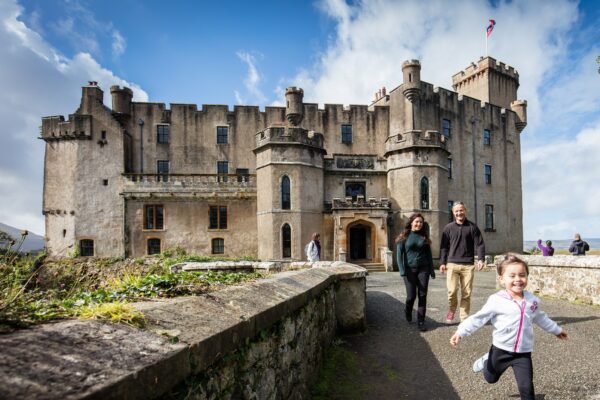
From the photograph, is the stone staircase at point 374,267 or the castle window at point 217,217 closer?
the stone staircase at point 374,267

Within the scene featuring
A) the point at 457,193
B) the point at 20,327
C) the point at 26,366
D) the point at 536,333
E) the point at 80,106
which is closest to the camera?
the point at 26,366

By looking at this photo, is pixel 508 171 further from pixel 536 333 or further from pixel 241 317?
pixel 241 317

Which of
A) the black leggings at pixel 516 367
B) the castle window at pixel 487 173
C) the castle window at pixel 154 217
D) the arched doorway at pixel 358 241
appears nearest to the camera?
the black leggings at pixel 516 367

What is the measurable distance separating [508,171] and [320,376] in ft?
112

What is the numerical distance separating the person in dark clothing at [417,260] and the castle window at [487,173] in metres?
28.1

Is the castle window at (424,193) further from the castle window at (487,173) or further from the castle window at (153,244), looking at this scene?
the castle window at (153,244)

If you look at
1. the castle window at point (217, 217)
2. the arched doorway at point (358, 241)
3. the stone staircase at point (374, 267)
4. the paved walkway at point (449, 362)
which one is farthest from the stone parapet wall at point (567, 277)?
the castle window at point (217, 217)

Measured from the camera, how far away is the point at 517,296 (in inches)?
153

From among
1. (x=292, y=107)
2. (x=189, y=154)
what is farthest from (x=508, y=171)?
(x=189, y=154)

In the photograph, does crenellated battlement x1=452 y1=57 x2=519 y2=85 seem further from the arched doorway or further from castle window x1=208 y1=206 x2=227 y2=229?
castle window x1=208 y1=206 x2=227 y2=229

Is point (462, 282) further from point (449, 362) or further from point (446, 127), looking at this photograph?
point (446, 127)

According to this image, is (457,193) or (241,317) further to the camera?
(457,193)

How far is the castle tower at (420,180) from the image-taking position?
23719 millimetres

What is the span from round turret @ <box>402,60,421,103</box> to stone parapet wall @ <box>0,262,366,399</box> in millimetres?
25748
